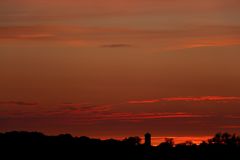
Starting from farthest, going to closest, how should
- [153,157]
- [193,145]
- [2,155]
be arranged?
[193,145]
[153,157]
[2,155]

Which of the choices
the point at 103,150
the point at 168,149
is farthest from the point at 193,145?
the point at 103,150

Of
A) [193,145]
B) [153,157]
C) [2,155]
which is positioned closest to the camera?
[2,155]

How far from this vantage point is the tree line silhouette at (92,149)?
76.9 meters

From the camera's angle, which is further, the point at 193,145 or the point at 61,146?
the point at 193,145

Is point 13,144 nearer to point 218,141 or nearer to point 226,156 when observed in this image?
point 226,156

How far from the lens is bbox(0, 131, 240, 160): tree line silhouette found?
7694 centimetres

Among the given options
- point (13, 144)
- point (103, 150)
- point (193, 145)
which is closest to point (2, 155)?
point (13, 144)

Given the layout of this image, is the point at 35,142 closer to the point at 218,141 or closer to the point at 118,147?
the point at 118,147

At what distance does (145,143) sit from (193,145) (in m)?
9.90

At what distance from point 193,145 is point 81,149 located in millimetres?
13649

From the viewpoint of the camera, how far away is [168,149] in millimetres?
85062

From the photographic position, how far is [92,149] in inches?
3130

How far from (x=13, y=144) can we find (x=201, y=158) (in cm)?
1363

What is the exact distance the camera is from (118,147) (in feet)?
268
